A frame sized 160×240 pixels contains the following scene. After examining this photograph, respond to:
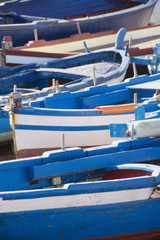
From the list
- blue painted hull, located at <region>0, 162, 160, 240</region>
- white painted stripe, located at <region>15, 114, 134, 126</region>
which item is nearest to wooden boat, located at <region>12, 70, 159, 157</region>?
white painted stripe, located at <region>15, 114, 134, 126</region>

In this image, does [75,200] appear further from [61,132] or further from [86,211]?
[61,132]

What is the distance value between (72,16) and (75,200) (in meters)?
13.6

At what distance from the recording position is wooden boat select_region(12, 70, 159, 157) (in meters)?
6.94

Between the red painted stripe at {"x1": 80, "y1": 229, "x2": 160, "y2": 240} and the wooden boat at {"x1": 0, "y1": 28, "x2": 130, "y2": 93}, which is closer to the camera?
the red painted stripe at {"x1": 80, "y1": 229, "x2": 160, "y2": 240}

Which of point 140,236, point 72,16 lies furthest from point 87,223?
point 72,16

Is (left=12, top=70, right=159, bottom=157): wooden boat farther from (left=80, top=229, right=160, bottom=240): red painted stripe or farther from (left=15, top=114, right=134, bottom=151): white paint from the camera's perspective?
Answer: (left=80, top=229, right=160, bottom=240): red painted stripe

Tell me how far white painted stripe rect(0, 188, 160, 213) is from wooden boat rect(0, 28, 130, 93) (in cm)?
431

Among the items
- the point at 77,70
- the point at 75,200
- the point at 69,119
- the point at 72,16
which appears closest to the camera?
the point at 75,200

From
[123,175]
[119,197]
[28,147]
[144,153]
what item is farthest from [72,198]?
[28,147]

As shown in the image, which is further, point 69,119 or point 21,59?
point 21,59

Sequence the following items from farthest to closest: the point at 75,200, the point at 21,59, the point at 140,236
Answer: the point at 21,59 < the point at 140,236 < the point at 75,200

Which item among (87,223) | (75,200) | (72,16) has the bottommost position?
(87,223)

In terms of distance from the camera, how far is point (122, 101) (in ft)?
28.3

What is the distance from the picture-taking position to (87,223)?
16.2 ft
